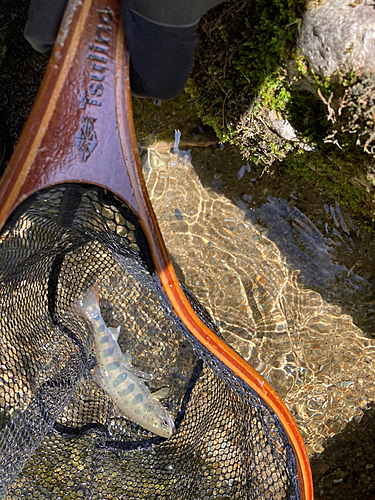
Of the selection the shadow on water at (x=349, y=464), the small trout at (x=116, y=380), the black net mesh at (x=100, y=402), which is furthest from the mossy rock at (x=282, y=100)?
the shadow on water at (x=349, y=464)

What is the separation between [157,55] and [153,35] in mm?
86

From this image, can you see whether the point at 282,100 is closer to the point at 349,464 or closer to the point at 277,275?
the point at 277,275

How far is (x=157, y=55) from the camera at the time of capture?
1696 mm

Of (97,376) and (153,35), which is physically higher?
(153,35)

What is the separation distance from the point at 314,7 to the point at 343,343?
2.30 meters

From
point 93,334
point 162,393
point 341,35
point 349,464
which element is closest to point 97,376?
point 93,334

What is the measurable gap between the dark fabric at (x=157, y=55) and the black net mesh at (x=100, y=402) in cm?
84

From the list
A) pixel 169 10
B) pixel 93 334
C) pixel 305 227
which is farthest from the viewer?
pixel 305 227

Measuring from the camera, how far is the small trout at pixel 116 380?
8.87 feet

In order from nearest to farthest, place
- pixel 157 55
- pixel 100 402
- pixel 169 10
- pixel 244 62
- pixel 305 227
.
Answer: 1. pixel 169 10
2. pixel 157 55
3. pixel 244 62
4. pixel 100 402
5. pixel 305 227

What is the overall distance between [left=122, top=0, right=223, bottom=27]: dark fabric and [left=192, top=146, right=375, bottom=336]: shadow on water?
1.39 m

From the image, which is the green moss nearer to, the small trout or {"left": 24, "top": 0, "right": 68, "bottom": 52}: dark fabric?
{"left": 24, "top": 0, "right": 68, "bottom": 52}: dark fabric

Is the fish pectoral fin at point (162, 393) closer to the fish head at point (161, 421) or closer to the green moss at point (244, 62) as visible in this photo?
the fish head at point (161, 421)

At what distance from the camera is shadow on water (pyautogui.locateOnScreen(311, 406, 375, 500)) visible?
3020 mm
